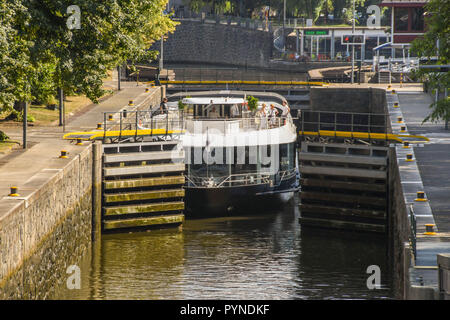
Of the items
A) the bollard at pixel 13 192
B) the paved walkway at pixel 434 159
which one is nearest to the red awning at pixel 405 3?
the paved walkway at pixel 434 159

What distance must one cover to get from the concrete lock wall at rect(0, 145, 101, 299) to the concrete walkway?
576 mm

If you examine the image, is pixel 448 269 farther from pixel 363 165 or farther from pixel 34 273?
pixel 363 165

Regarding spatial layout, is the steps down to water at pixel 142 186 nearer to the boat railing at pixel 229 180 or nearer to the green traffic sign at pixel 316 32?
the boat railing at pixel 229 180

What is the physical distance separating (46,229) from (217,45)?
74.9m

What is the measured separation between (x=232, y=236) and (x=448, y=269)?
20577 millimetres

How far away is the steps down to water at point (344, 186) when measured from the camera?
35719 millimetres

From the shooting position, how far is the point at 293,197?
44.4 metres

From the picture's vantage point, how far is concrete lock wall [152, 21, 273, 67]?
98.2 m

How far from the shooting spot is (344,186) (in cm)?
3638

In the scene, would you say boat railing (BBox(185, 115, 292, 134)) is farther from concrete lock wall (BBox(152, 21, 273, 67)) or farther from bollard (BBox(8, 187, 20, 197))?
concrete lock wall (BBox(152, 21, 273, 67))

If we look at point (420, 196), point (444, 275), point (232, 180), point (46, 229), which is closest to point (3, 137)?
point (232, 180)

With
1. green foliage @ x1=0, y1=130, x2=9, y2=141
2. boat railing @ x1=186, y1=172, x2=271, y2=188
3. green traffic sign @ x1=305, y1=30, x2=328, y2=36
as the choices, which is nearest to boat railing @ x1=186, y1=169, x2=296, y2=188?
boat railing @ x1=186, y1=172, x2=271, y2=188
